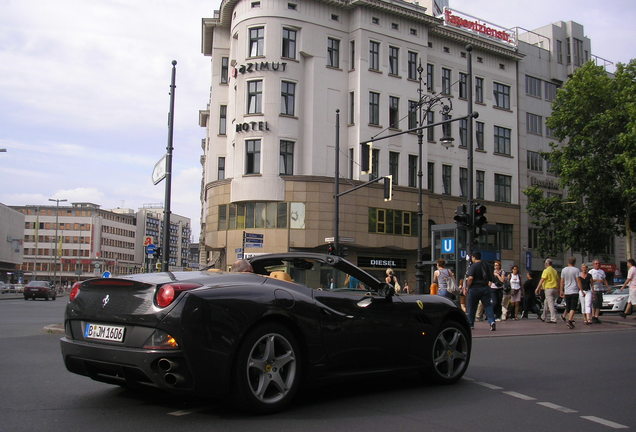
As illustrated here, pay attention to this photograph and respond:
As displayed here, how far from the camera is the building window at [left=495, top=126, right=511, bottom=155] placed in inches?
1923

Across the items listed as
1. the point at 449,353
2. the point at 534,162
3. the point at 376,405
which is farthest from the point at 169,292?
the point at 534,162

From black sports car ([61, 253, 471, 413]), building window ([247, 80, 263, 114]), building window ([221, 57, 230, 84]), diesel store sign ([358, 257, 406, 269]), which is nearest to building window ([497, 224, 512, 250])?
diesel store sign ([358, 257, 406, 269])

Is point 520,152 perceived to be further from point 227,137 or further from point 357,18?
point 227,137

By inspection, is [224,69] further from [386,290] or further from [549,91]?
[386,290]

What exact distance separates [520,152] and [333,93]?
18403mm

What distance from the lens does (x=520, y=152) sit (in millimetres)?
50250

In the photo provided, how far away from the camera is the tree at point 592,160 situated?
38.6 metres

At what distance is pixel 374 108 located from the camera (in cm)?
4119

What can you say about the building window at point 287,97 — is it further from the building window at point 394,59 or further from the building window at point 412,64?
the building window at point 412,64

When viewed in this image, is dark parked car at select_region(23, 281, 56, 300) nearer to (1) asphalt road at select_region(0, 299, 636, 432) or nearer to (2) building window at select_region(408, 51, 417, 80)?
(2) building window at select_region(408, 51, 417, 80)

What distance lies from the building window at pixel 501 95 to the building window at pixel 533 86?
2488mm

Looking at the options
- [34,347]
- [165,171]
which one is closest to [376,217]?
[165,171]

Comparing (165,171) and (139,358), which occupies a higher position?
(165,171)

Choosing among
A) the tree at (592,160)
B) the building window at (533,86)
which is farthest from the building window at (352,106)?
the building window at (533,86)
